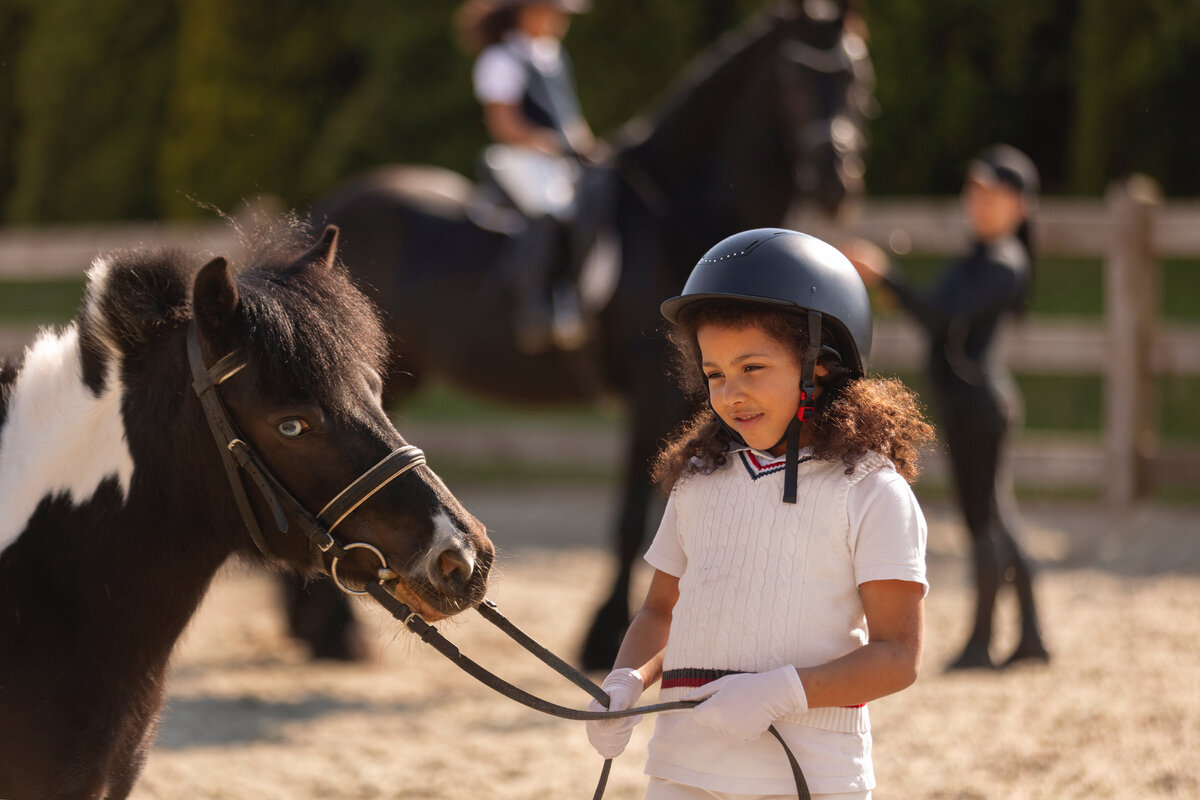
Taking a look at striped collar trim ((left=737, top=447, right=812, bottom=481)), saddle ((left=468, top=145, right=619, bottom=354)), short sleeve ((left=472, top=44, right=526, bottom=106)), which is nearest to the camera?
striped collar trim ((left=737, top=447, right=812, bottom=481))

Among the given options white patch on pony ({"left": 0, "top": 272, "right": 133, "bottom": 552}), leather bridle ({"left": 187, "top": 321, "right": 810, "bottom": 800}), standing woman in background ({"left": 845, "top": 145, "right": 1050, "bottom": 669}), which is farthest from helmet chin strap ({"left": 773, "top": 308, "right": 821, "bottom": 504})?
standing woman in background ({"left": 845, "top": 145, "right": 1050, "bottom": 669})

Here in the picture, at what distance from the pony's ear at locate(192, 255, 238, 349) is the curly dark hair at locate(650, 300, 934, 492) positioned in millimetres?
773

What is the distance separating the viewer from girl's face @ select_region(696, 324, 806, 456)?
1978 mm

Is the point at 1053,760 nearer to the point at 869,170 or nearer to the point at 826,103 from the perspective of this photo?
the point at 826,103

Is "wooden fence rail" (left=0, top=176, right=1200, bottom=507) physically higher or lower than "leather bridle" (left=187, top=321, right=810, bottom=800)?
higher

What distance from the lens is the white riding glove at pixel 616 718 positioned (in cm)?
196

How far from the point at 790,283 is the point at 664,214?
334 centimetres

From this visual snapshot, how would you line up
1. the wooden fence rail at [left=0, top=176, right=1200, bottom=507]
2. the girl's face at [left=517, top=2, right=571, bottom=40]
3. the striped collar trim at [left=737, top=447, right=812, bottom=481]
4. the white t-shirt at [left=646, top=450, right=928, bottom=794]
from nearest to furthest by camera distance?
the white t-shirt at [left=646, top=450, right=928, bottom=794] < the striped collar trim at [left=737, top=447, right=812, bottom=481] < the girl's face at [left=517, top=2, right=571, bottom=40] < the wooden fence rail at [left=0, top=176, right=1200, bottom=507]

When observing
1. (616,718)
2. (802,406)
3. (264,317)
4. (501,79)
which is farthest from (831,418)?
(501,79)

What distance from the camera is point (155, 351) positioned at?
2.22m

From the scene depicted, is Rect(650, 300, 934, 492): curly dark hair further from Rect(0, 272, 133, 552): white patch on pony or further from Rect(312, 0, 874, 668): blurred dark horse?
Rect(312, 0, 874, 668): blurred dark horse

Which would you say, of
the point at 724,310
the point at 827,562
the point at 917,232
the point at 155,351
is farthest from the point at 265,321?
the point at 917,232

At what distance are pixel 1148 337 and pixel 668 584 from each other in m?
6.83

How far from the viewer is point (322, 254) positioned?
240 centimetres
